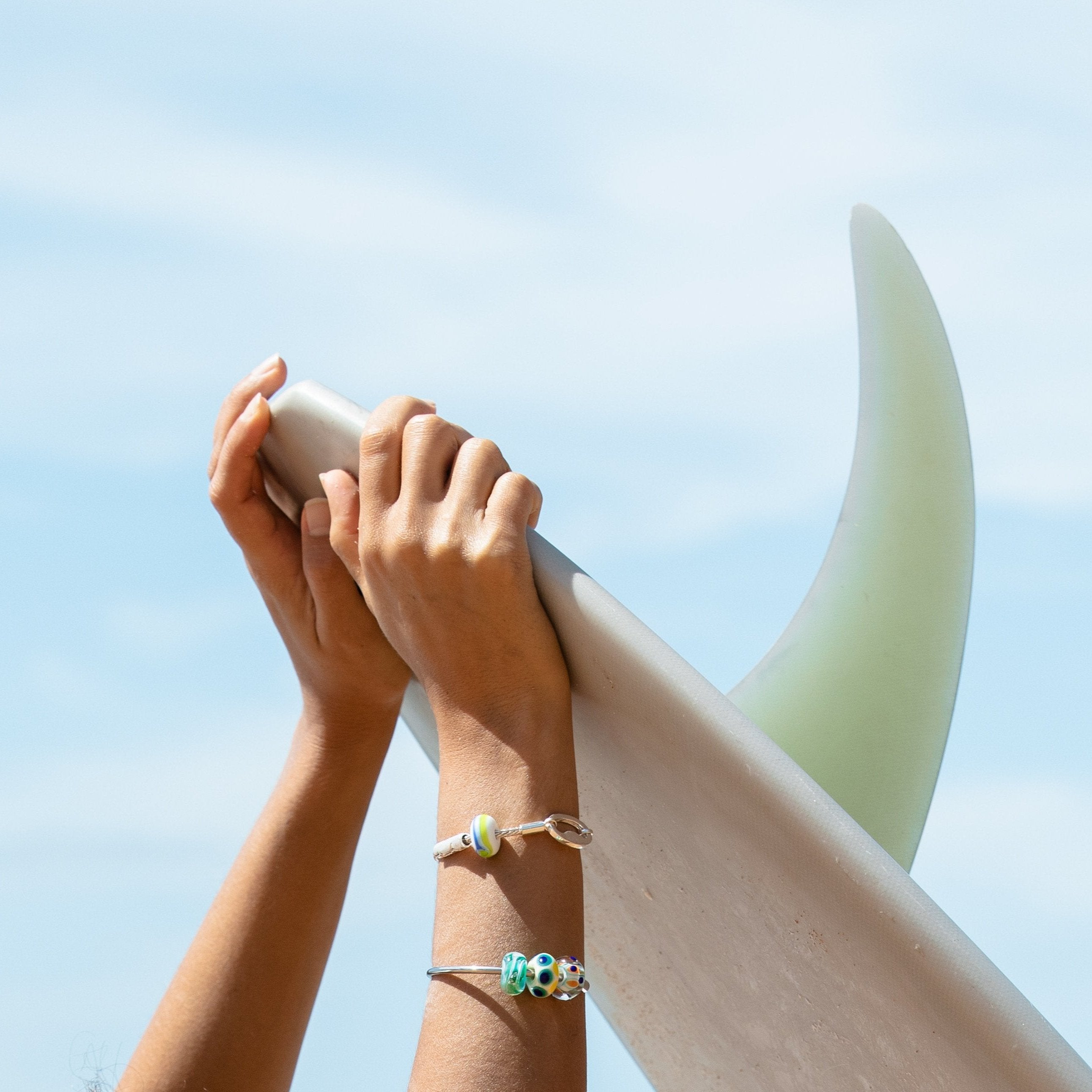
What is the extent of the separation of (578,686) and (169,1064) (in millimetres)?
661

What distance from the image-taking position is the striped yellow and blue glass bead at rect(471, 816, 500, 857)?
2.99 feet

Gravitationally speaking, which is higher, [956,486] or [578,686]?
[956,486]

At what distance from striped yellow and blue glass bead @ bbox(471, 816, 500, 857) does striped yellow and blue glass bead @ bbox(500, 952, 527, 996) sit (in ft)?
0.25

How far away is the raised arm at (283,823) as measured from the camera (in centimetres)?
132

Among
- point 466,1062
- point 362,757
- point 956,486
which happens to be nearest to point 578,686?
point 466,1062

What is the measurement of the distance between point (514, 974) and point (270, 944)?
57 cm

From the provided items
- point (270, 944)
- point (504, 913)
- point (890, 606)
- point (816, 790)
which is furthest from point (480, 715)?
point (890, 606)

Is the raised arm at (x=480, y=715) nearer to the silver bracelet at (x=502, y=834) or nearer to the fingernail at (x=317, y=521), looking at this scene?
the silver bracelet at (x=502, y=834)

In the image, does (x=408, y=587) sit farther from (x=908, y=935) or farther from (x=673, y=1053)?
(x=673, y=1053)

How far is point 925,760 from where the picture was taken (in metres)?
1.68

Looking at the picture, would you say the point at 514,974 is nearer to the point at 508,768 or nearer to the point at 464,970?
the point at 464,970

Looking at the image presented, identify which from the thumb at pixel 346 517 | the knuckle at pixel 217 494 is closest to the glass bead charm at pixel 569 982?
the thumb at pixel 346 517

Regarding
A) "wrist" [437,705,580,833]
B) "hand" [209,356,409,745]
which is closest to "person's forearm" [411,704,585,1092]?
"wrist" [437,705,580,833]

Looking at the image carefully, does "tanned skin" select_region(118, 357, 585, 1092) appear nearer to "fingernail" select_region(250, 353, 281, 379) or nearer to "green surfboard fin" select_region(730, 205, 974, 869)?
"fingernail" select_region(250, 353, 281, 379)
